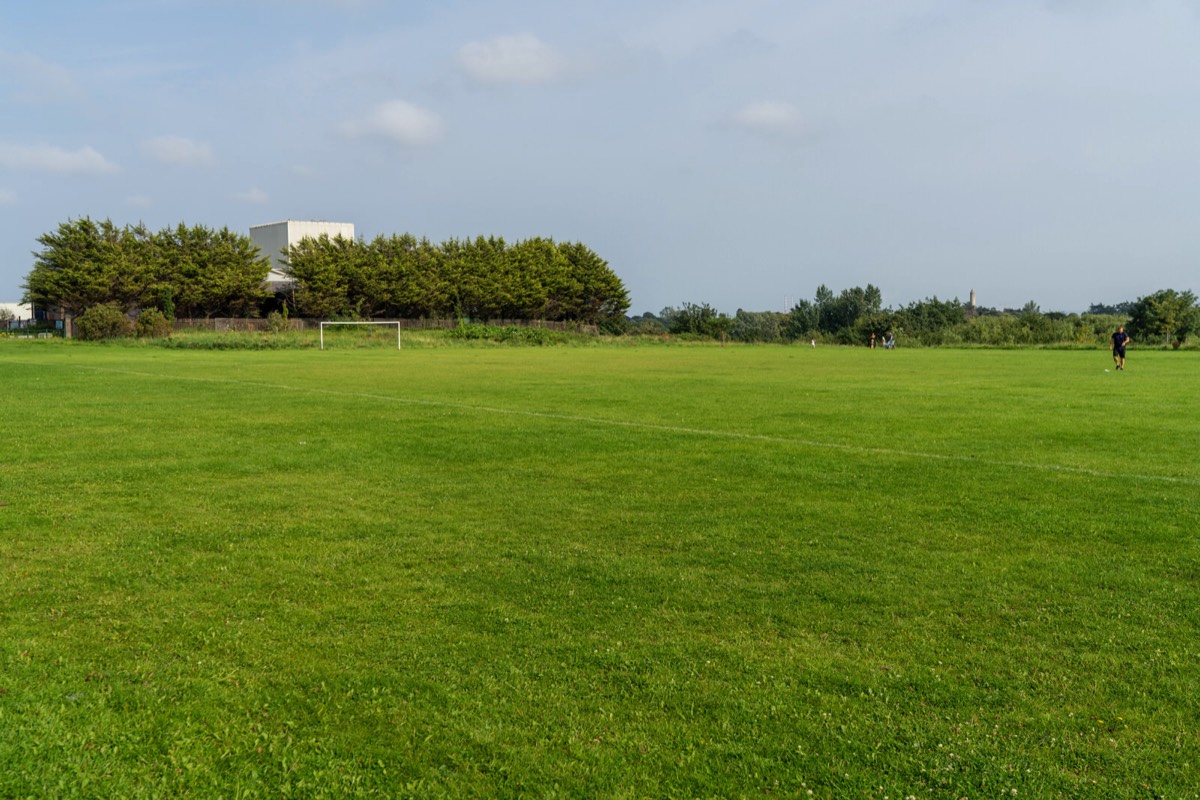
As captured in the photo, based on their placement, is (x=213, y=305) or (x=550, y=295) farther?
(x=550, y=295)

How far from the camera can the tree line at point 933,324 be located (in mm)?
69562

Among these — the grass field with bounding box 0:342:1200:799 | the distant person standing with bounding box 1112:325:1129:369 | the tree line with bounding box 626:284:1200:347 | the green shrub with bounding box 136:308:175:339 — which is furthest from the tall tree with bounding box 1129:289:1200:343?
the green shrub with bounding box 136:308:175:339

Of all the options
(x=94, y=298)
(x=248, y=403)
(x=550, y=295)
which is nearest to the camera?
(x=248, y=403)

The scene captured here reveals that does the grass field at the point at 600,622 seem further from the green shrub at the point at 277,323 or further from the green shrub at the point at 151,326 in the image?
the green shrub at the point at 277,323

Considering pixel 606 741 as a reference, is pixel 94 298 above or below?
above

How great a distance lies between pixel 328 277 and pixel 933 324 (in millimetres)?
62321

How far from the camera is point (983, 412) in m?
16.8

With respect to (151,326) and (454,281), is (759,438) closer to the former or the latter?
(151,326)

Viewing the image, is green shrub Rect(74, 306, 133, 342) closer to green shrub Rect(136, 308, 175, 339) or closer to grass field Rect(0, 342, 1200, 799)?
green shrub Rect(136, 308, 175, 339)

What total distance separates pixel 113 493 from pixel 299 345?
54.3m

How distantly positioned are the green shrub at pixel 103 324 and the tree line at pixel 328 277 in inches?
156

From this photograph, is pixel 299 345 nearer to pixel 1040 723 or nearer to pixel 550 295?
pixel 550 295

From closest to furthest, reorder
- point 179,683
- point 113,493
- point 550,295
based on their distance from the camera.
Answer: point 179,683 < point 113,493 < point 550,295

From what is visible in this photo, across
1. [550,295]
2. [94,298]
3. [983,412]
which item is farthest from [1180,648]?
[550,295]
